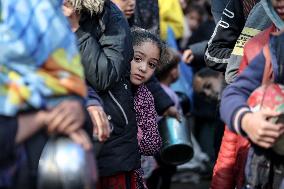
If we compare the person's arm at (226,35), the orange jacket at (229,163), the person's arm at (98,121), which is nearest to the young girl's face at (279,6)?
the orange jacket at (229,163)

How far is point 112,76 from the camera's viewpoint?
4.43 m

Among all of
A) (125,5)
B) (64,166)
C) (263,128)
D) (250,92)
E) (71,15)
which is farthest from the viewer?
(125,5)

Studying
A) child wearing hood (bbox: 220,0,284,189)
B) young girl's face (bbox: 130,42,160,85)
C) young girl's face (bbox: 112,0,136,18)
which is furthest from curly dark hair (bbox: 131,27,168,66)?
child wearing hood (bbox: 220,0,284,189)

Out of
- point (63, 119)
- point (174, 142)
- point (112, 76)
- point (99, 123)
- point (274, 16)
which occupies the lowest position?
point (174, 142)

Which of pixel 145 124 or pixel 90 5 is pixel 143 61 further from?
pixel 90 5

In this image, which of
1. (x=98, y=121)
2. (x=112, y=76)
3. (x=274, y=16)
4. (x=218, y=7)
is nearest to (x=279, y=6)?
(x=274, y=16)

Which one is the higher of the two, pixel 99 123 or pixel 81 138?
pixel 81 138

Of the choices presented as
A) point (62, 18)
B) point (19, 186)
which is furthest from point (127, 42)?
point (19, 186)

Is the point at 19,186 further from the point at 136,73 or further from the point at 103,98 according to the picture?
the point at 136,73

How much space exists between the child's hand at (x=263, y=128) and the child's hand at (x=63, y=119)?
28.8 inches

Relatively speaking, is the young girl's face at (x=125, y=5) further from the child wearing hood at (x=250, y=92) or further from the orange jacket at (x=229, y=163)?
the child wearing hood at (x=250, y=92)

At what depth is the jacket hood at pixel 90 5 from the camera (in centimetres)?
432

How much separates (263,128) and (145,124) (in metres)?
1.82

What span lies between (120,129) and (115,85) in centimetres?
25
